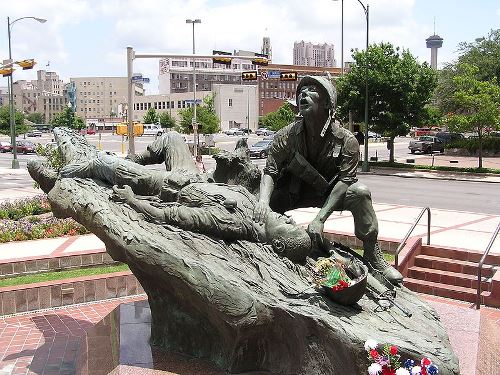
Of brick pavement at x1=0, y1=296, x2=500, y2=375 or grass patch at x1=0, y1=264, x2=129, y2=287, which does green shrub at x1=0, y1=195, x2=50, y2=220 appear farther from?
brick pavement at x1=0, y1=296, x2=500, y2=375

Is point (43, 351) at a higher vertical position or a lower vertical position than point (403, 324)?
lower

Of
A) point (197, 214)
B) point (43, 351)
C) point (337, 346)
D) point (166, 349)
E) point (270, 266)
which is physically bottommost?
point (43, 351)

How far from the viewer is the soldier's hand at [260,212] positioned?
17.7 ft

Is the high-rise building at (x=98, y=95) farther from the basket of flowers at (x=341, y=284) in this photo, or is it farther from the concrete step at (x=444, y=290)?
the basket of flowers at (x=341, y=284)

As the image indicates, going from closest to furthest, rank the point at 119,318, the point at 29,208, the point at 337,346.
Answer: the point at 337,346 < the point at 119,318 < the point at 29,208

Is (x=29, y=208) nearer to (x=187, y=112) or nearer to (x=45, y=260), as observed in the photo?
(x=45, y=260)

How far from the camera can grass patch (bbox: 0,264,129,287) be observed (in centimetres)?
908

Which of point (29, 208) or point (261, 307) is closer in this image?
point (261, 307)

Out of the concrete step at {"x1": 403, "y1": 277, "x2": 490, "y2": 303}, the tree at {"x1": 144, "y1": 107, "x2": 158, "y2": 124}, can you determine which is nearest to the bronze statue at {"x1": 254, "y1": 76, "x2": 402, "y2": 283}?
the concrete step at {"x1": 403, "y1": 277, "x2": 490, "y2": 303}

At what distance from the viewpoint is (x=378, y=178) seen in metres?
27.3

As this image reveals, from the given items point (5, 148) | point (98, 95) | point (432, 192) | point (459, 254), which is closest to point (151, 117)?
point (5, 148)

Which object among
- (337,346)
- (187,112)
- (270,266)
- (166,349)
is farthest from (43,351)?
(187,112)

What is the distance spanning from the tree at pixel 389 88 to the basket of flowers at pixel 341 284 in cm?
2416

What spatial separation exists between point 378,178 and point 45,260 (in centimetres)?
2011
